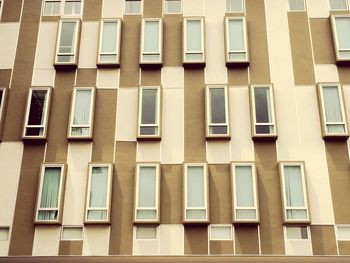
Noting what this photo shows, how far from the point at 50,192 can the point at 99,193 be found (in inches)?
68.5

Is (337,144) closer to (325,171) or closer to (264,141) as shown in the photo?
(325,171)

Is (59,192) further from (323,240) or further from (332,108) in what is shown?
(332,108)

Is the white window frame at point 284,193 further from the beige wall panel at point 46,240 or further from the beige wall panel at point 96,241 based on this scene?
the beige wall panel at point 46,240

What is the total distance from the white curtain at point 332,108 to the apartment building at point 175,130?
0.04 meters

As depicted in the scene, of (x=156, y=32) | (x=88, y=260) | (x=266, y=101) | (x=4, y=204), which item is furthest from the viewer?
(x=156, y=32)

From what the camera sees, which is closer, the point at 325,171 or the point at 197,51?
the point at 325,171

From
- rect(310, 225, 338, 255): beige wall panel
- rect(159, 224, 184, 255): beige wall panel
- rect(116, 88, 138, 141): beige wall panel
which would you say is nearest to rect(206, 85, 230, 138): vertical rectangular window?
rect(116, 88, 138, 141): beige wall panel

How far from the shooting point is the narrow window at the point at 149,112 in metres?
17.5

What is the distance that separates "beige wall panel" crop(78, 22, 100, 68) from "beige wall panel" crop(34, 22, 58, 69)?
44.5 inches

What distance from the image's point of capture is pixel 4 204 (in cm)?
1655

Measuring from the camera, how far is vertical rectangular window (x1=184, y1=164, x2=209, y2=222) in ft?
53.0

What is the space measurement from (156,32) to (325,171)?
8.52m

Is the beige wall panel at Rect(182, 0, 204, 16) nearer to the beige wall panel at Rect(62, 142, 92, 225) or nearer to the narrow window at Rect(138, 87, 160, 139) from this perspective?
the narrow window at Rect(138, 87, 160, 139)

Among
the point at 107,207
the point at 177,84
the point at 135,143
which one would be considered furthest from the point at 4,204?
the point at 177,84
